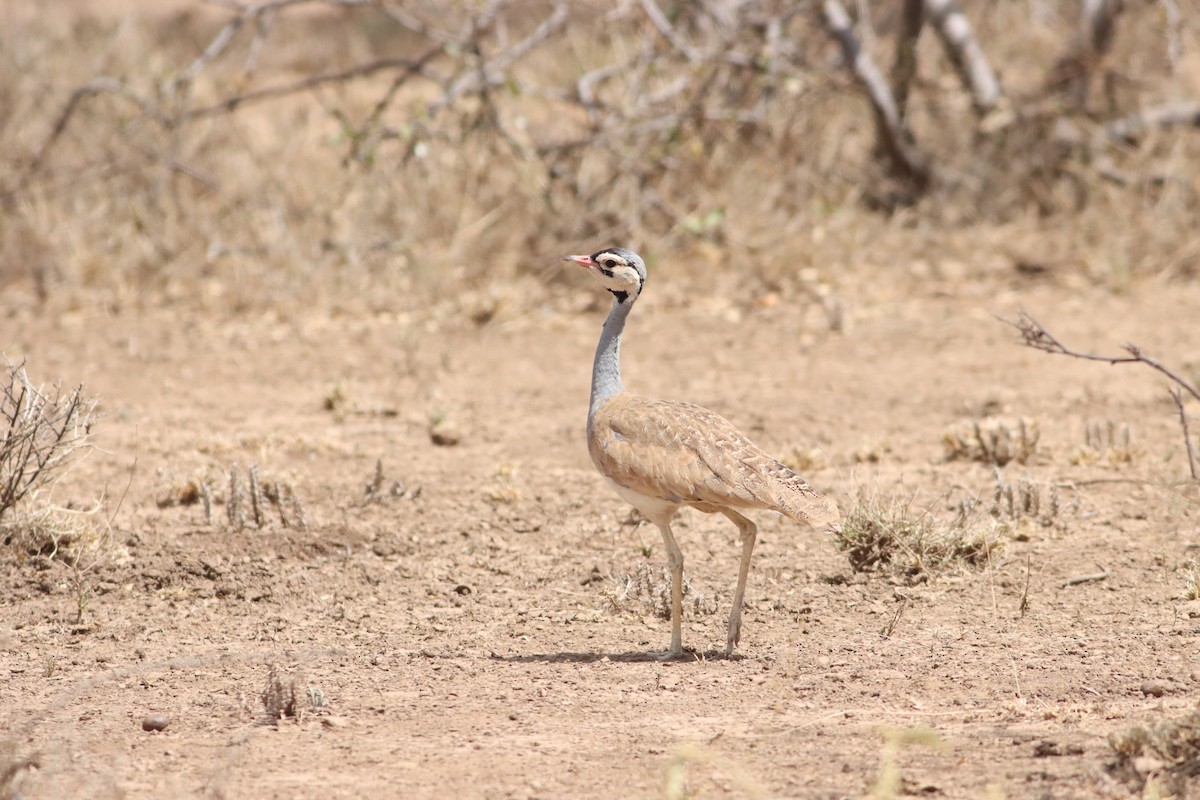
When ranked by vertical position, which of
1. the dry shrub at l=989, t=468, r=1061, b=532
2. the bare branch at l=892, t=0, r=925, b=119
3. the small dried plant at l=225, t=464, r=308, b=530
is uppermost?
the bare branch at l=892, t=0, r=925, b=119

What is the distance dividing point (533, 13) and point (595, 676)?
985 cm

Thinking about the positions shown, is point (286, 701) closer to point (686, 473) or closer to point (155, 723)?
point (155, 723)

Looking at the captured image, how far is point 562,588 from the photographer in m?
5.85

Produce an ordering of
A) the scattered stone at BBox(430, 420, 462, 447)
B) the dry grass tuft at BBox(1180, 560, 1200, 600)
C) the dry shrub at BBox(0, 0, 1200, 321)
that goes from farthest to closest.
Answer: the dry shrub at BBox(0, 0, 1200, 321), the scattered stone at BBox(430, 420, 462, 447), the dry grass tuft at BBox(1180, 560, 1200, 600)

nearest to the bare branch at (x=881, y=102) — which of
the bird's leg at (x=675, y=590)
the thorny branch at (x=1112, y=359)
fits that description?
the thorny branch at (x=1112, y=359)

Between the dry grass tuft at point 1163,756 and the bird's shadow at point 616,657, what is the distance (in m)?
1.56

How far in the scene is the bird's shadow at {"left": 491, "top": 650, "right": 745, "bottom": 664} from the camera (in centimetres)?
500

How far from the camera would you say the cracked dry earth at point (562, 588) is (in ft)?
13.2

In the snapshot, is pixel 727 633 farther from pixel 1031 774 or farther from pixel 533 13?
pixel 533 13

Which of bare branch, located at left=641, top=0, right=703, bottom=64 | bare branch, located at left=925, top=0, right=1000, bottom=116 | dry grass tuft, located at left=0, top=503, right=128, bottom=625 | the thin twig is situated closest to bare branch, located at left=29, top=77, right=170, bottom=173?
bare branch, located at left=641, top=0, right=703, bottom=64

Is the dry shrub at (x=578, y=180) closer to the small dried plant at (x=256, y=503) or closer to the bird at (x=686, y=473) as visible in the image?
the small dried plant at (x=256, y=503)

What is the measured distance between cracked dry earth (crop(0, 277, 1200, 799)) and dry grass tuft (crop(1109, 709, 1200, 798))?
6 cm

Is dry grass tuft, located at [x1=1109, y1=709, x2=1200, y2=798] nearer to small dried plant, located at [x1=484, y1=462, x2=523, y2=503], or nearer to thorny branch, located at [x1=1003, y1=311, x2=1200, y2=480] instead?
thorny branch, located at [x1=1003, y1=311, x2=1200, y2=480]

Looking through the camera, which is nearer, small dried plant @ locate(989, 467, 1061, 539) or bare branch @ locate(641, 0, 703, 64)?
small dried plant @ locate(989, 467, 1061, 539)
